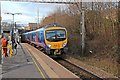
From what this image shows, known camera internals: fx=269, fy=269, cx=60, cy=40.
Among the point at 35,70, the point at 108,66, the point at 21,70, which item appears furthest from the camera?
the point at 108,66

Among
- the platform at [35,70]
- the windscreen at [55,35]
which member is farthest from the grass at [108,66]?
the windscreen at [55,35]

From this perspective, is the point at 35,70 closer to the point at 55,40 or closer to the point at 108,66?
the point at 108,66

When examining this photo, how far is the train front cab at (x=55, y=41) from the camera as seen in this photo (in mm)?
24328

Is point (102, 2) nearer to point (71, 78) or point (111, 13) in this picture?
point (111, 13)

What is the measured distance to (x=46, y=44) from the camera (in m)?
24.5

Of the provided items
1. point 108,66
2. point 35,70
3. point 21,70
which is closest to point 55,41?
point 108,66

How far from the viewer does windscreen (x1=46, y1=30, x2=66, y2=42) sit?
24734 mm

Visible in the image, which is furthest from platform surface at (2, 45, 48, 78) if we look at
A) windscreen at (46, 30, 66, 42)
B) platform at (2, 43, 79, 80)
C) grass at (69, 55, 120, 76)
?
windscreen at (46, 30, 66, 42)

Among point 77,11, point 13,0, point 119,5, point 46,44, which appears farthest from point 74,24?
point 119,5

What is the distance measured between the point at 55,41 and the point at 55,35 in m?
0.62

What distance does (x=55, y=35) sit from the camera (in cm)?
2492

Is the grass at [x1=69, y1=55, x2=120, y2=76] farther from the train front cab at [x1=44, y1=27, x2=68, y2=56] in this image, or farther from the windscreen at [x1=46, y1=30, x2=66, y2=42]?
the windscreen at [x1=46, y1=30, x2=66, y2=42]

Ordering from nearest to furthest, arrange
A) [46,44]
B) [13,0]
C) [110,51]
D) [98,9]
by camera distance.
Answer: [110,51], [46,44], [98,9], [13,0]

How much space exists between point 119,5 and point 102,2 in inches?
279
